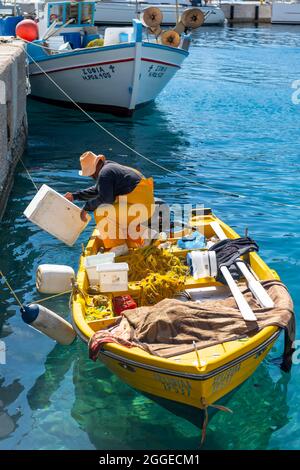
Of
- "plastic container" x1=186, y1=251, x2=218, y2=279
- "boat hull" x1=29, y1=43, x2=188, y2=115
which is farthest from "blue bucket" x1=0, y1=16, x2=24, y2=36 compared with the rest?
"plastic container" x1=186, y1=251, x2=218, y2=279

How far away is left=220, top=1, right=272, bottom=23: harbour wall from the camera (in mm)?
53969

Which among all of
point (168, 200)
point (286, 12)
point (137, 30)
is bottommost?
point (168, 200)

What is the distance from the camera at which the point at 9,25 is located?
2188 centimetres

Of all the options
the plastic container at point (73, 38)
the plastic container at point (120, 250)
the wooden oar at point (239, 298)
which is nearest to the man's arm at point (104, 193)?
the plastic container at point (120, 250)

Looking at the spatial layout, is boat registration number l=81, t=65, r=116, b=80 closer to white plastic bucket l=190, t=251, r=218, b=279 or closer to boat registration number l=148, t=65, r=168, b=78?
boat registration number l=148, t=65, r=168, b=78

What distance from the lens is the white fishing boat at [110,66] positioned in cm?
1859

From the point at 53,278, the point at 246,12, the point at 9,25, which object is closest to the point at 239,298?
the point at 53,278

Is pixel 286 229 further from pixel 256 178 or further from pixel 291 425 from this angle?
pixel 291 425

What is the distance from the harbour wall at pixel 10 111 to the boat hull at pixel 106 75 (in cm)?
183

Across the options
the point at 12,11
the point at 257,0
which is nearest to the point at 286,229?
the point at 12,11

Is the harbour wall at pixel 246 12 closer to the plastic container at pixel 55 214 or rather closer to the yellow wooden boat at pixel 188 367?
the plastic container at pixel 55 214

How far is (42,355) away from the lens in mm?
7652

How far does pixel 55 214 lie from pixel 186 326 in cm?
303

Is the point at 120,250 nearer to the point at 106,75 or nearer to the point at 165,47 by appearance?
the point at 106,75
